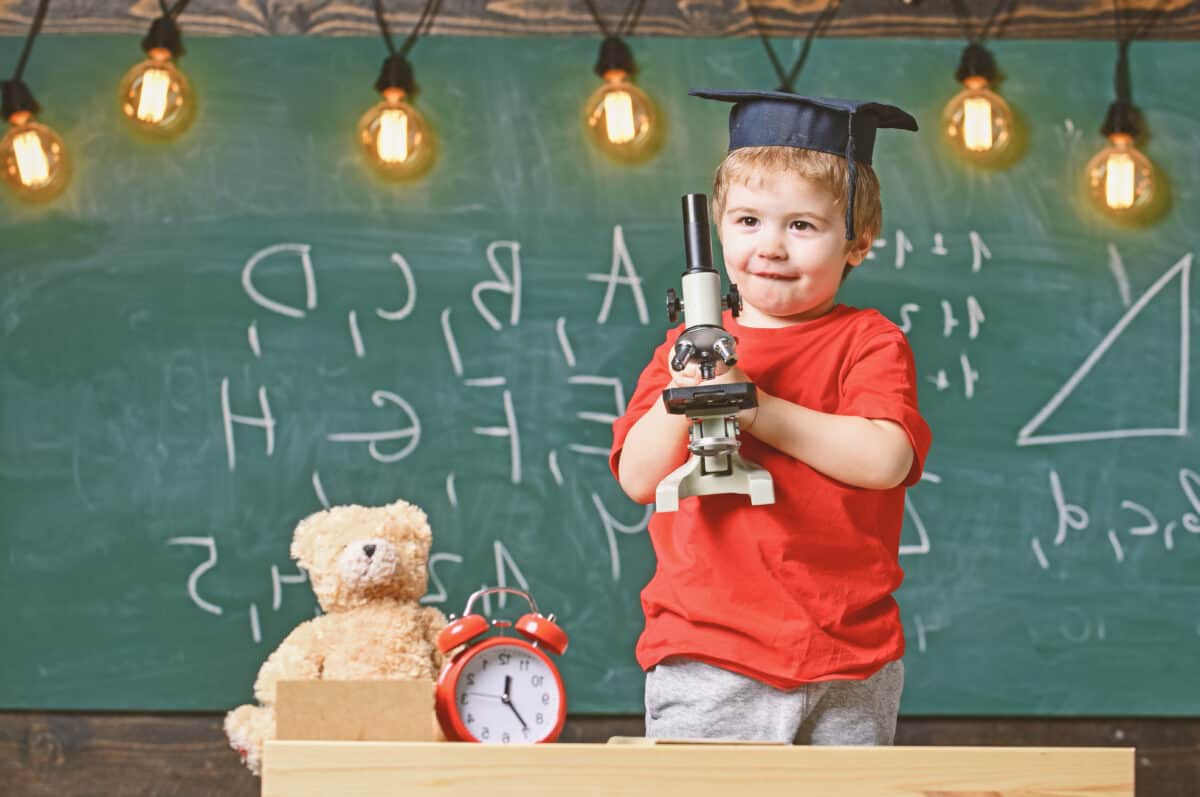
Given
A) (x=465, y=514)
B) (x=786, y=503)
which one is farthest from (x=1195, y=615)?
(x=786, y=503)

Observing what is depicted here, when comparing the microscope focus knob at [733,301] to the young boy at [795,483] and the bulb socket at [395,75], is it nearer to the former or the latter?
the young boy at [795,483]

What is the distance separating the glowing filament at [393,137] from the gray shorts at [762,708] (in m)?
1.46

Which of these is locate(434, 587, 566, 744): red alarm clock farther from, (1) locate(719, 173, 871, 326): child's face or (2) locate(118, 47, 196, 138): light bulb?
(2) locate(118, 47, 196, 138): light bulb

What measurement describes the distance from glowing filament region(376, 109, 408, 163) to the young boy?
1274mm

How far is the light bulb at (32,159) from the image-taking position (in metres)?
2.47

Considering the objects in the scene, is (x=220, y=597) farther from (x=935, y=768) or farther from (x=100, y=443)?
(x=935, y=768)

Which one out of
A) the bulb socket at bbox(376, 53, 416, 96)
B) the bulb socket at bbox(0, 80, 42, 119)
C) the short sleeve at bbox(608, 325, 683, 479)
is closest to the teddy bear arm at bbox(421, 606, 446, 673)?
the short sleeve at bbox(608, 325, 683, 479)

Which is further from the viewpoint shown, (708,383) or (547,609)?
(547,609)

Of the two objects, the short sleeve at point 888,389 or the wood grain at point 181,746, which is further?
the wood grain at point 181,746

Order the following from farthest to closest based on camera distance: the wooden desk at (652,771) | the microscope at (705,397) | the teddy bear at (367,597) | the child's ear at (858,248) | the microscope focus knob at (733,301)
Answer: the teddy bear at (367,597), the child's ear at (858,248), the microscope focus knob at (733,301), the microscope at (705,397), the wooden desk at (652,771)

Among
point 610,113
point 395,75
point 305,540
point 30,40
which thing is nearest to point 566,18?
point 610,113

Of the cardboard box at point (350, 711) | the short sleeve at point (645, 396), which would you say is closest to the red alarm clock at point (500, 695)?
the cardboard box at point (350, 711)

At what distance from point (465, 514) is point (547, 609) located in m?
0.23

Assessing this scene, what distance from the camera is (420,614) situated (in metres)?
1.79
